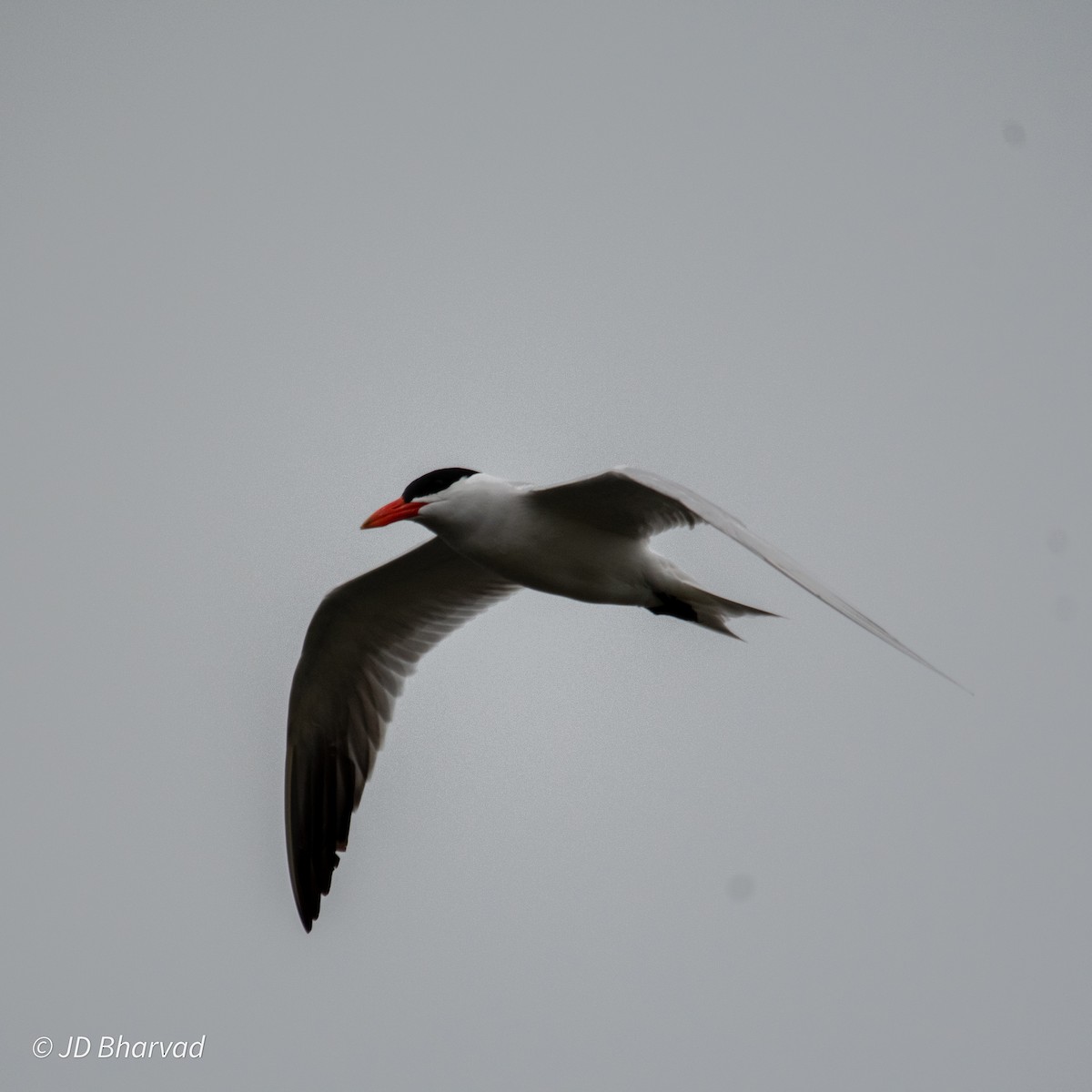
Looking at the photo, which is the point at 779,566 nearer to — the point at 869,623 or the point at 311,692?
the point at 869,623

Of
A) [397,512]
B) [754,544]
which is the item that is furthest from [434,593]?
[754,544]

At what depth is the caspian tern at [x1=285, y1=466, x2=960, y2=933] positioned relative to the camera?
30.1ft

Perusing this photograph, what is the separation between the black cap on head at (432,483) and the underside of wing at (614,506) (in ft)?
1.71

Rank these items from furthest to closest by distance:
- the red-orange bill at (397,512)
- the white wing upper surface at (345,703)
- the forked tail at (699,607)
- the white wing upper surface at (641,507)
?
the white wing upper surface at (345,703)
the forked tail at (699,607)
the red-orange bill at (397,512)
the white wing upper surface at (641,507)

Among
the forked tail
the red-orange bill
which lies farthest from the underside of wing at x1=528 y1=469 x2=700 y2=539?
the red-orange bill

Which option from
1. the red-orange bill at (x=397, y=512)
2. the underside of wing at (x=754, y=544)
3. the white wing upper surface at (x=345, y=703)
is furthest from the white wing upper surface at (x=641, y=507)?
the white wing upper surface at (x=345, y=703)

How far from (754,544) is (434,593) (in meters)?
4.58

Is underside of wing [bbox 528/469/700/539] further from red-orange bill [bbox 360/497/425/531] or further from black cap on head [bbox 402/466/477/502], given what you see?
red-orange bill [bbox 360/497/425/531]

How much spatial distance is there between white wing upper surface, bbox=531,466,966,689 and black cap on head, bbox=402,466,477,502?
0.55 metres

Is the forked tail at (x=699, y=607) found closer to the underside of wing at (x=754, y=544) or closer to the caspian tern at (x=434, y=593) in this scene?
the caspian tern at (x=434, y=593)

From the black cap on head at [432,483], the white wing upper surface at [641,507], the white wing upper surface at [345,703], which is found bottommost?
the white wing upper surface at [345,703]

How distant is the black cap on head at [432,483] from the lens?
9.25 metres

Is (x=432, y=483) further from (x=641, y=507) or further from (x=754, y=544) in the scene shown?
(x=754, y=544)

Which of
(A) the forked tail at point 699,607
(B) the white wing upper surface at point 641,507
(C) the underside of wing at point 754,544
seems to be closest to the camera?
(C) the underside of wing at point 754,544
